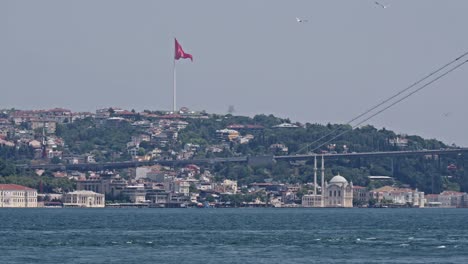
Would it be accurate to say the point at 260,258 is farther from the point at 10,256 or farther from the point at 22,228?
the point at 22,228

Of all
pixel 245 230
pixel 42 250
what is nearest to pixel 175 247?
pixel 42 250

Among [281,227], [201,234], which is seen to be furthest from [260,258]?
[281,227]

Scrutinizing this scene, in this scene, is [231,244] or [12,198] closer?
[231,244]

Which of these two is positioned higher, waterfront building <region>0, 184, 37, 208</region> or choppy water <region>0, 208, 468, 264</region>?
waterfront building <region>0, 184, 37, 208</region>

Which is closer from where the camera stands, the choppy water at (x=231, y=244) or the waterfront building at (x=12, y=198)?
the choppy water at (x=231, y=244)

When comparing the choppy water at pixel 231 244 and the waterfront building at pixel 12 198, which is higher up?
the waterfront building at pixel 12 198

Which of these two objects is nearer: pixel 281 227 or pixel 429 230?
pixel 429 230

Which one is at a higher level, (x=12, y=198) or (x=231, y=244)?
(x=12, y=198)

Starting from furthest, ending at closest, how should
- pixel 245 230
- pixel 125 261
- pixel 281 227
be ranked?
pixel 281 227 < pixel 245 230 < pixel 125 261

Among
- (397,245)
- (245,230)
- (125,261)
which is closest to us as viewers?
(125,261)

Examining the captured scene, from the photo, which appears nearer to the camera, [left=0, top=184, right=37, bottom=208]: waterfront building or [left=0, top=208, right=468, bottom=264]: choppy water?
[left=0, top=208, right=468, bottom=264]: choppy water
